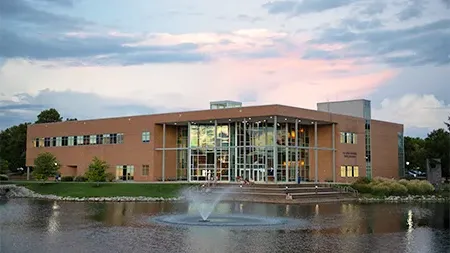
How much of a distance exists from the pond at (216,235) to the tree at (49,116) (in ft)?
251

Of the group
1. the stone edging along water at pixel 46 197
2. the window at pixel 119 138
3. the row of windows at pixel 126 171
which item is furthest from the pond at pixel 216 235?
the window at pixel 119 138

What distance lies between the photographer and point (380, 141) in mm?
75125

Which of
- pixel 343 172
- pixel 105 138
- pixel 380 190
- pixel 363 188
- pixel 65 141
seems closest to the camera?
pixel 380 190

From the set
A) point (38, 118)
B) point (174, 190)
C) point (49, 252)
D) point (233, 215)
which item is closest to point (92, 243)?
point (49, 252)

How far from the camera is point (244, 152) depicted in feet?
204

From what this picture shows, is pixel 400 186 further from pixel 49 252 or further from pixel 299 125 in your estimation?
pixel 49 252

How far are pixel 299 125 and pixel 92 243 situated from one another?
49.2 metres

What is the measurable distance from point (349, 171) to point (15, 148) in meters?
63.3

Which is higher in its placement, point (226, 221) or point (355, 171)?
point (355, 171)

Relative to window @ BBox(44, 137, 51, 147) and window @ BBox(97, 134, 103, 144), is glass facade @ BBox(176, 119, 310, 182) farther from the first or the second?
window @ BBox(44, 137, 51, 147)

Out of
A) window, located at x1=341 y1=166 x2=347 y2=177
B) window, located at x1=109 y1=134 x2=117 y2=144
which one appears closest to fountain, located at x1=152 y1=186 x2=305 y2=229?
window, located at x1=341 y1=166 x2=347 y2=177

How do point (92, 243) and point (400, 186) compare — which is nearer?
point (92, 243)

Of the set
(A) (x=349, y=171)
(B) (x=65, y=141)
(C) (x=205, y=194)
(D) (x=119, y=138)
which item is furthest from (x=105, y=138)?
(A) (x=349, y=171)

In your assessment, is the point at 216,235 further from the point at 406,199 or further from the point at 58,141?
the point at 58,141
